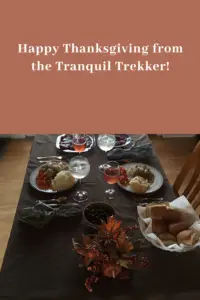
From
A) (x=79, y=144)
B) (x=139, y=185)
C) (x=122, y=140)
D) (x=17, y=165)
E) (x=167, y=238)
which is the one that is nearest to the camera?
(x=167, y=238)

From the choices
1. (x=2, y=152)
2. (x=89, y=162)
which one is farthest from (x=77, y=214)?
(x=2, y=152)

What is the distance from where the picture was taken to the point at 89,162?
149cm

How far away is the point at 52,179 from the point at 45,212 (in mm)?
189

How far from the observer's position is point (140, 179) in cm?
133

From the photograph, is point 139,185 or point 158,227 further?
point 139,185

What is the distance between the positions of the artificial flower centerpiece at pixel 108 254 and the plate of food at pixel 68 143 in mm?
601

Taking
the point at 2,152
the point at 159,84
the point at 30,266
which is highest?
the point at 159,84

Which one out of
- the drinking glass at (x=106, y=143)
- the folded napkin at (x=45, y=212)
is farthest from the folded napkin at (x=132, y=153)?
the folded napkin at (x=45, y=212)

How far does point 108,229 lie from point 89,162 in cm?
52

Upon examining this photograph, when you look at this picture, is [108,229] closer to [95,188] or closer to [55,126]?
[95,188]

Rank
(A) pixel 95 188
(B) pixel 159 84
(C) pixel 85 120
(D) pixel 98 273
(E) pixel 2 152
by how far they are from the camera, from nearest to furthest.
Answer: (D) pixel 98 273
(B) pixel 159 84
(A) pixel 95 188
(C) pixel 85 120
(E) pixel 2 152

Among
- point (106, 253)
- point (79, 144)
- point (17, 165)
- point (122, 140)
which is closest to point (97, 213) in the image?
point (106, 253)

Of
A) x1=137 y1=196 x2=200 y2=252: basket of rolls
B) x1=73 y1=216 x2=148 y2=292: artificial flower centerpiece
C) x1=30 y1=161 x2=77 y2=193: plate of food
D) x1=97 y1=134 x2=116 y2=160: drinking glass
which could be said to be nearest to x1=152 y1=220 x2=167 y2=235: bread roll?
x1=137 y1=196 x2=200 y2=252: basket of rolls

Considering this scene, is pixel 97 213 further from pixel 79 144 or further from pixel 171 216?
pixel 79 144
